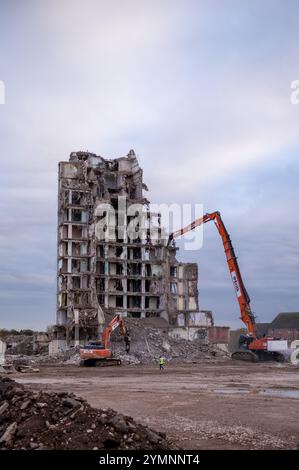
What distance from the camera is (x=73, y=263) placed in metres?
82.1

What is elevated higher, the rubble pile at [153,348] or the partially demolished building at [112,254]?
the partially demolished building at [112,254]

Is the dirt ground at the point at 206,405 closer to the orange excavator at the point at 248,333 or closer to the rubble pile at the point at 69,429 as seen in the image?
the rubble pile at the point at 69,429

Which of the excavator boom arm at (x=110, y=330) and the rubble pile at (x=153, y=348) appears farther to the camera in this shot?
the rubble pile at (x=153, y=348)

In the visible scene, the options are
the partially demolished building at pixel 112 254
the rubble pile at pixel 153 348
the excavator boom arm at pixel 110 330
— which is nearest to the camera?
the excavator boom arm at pixel 110 330

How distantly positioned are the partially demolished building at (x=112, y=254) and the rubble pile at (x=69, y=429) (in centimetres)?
5987

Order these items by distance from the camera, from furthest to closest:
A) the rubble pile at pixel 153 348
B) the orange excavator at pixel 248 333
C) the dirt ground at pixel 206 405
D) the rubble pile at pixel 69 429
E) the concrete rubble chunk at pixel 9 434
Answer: the rubble pile at pixel 153 348 < the orange excavator at pixel 248 333 < the dirt ground at pixel 206 405 < the concrete rubble chunk at pixel 9 434 < the rubble pile at pixel 69 429

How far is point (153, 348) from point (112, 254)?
24.4 metres

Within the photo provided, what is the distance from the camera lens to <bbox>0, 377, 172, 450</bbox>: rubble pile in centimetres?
1384

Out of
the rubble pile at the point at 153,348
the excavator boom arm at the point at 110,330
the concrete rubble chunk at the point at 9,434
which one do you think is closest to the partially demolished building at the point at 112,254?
the rubble pile at the point at 153,348

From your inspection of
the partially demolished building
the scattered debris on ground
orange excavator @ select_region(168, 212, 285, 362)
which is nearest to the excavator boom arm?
the scattered debris on ground

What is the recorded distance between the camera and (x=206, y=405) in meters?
23.8

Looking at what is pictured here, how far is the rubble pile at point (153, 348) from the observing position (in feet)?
200
